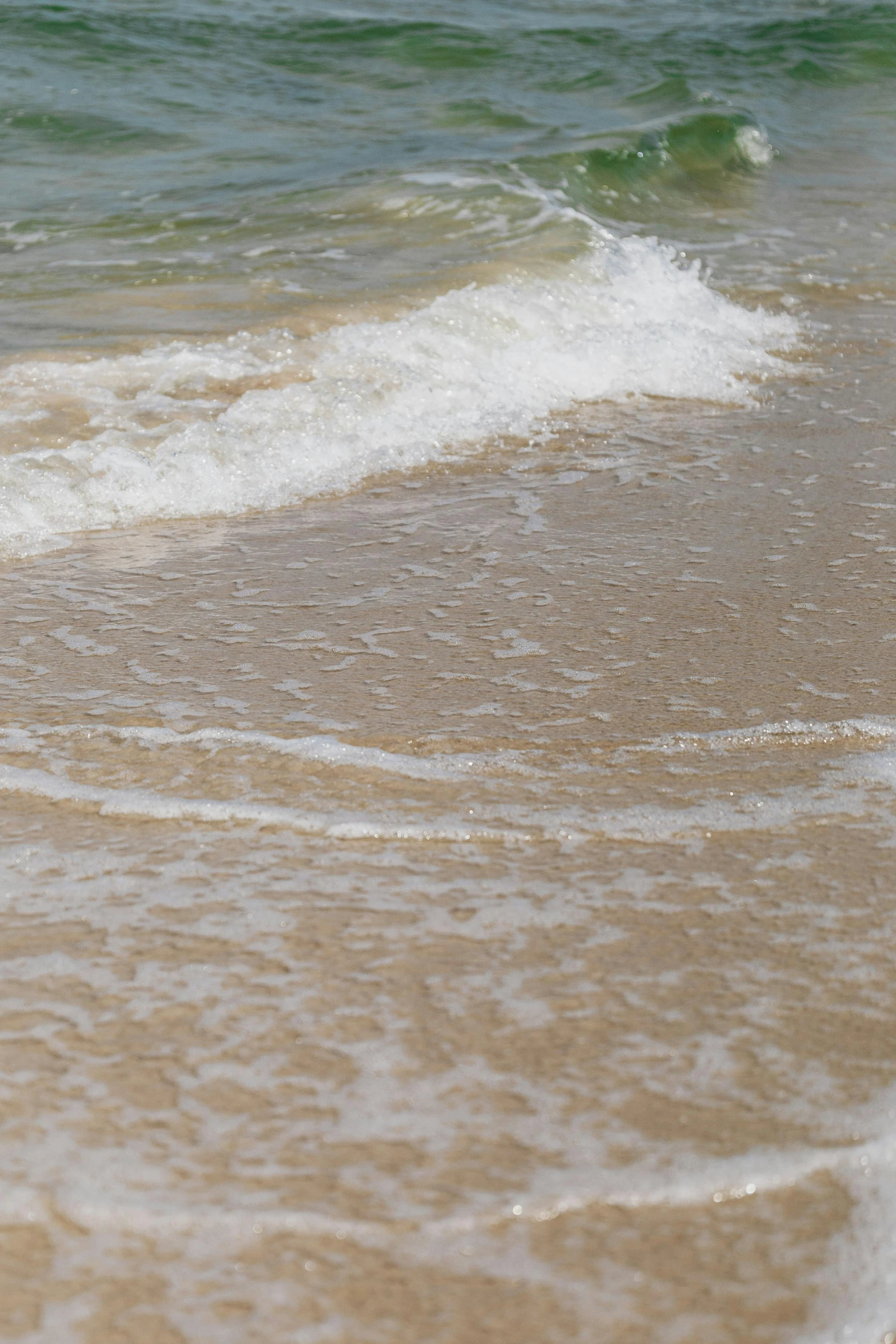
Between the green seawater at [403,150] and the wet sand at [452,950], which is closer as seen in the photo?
the wet sand at [452,950]

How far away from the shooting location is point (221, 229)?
6516 millimetres

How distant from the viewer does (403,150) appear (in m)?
8.24

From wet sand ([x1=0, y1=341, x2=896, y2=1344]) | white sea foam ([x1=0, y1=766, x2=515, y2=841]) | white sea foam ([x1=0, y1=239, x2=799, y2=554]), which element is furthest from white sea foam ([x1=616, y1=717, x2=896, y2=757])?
white sea foam ([x1=0, y1=239, x2=799, y2=554])

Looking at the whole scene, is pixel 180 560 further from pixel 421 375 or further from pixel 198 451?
pixel 421 375

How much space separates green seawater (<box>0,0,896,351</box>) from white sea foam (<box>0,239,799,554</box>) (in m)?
0.48

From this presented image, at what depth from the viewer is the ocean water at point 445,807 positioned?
1218 millimetres

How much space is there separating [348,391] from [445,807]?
8.25 ft

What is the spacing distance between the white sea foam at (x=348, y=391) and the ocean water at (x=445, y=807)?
19mm

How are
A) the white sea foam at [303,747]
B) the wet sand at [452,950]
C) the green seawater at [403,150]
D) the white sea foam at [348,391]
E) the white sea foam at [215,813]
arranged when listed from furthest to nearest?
the green seawater at [403,150], the white sea foam at [348,391], the white sea foam at [303,747], the white sea foam at [215,813], the wet sand at [452,950]

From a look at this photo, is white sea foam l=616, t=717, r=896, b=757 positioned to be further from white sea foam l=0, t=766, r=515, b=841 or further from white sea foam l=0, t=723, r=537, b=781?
white sea foam l=0, t=766, r=515, b=841

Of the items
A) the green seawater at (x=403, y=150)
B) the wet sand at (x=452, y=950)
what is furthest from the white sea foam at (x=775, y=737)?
the green seawater at (x=403, y=150)

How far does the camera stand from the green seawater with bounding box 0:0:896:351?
5891 mm

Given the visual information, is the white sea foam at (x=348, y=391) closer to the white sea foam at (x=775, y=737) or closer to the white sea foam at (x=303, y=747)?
the white sea foam at (x=303, y=747)

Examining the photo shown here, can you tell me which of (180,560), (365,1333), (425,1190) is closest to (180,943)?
(425,1190)
